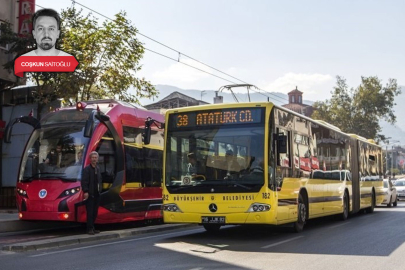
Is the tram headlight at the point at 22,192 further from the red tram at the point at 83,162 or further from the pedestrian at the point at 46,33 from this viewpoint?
the pedestrian at the point at 46,33

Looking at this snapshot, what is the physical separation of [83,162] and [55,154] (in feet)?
2.78

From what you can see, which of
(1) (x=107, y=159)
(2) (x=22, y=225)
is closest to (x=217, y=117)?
(1) (x=107, y=159)

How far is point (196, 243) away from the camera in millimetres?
11703

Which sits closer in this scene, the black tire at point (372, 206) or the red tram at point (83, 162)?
the red tram at point (83, 162)

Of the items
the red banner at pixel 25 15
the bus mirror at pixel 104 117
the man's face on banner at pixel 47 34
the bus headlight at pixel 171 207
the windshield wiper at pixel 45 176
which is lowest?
the bus headlight at pixel 171 207

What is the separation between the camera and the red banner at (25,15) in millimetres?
26000

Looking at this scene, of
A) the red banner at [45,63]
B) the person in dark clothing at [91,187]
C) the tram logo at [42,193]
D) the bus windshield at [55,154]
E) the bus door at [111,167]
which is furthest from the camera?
the red banner at [45,63]

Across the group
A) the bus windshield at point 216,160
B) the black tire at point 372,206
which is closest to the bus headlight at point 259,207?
the bus windshield at point 216,160

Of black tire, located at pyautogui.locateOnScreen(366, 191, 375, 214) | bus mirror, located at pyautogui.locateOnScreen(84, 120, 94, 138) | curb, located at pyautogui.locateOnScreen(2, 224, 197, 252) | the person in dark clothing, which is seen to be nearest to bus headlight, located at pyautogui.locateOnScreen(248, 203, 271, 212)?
curb, located at pyautogui.locateOnScreen(2, 224, 197, 252)

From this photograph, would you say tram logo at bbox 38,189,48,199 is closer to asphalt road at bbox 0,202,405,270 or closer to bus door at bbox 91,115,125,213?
bus door at bbox 91,115,125,213

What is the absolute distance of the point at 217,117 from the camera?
501 inches

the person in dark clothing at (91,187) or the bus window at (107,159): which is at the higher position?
the bus window at (107,159)

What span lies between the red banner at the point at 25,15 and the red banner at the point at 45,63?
6.14ft

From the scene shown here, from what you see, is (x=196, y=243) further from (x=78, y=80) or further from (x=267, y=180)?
(x=78, y=80)
